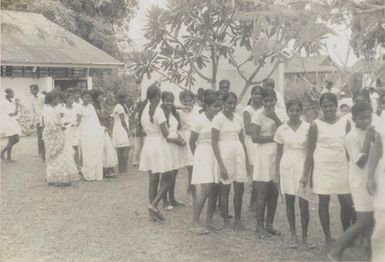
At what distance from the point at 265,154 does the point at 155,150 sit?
62.0 inches

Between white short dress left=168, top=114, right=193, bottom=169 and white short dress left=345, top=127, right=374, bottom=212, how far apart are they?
9.87 ft

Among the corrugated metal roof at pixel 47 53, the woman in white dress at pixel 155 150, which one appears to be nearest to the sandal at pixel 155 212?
the woman in white dress at pixel 155 150

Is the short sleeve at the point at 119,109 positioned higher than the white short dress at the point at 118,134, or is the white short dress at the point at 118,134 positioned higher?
the short sleeve at the point at 119,109

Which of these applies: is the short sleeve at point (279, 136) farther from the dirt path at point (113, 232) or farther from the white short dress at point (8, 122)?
the white short dress at point (8, 122)

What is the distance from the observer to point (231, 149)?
654cm

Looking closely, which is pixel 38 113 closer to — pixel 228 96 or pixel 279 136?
pixel 228 96

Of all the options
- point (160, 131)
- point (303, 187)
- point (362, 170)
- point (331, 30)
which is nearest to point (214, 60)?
point (160, 131)

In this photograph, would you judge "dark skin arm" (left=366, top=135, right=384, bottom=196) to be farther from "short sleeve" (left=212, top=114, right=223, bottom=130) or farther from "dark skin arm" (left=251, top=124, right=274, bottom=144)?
"short sleeve" (left=212, top=114, right=223, bottom=130)

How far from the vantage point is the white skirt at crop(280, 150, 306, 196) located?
5.84m

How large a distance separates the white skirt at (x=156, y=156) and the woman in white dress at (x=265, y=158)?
1.35m

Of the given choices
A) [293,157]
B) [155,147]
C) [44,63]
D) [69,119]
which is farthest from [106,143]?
[44,63]

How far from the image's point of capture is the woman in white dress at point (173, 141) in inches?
290

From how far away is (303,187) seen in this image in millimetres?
5695

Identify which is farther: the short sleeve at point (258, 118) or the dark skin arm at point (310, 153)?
the short sleeve at point (258, 118)
